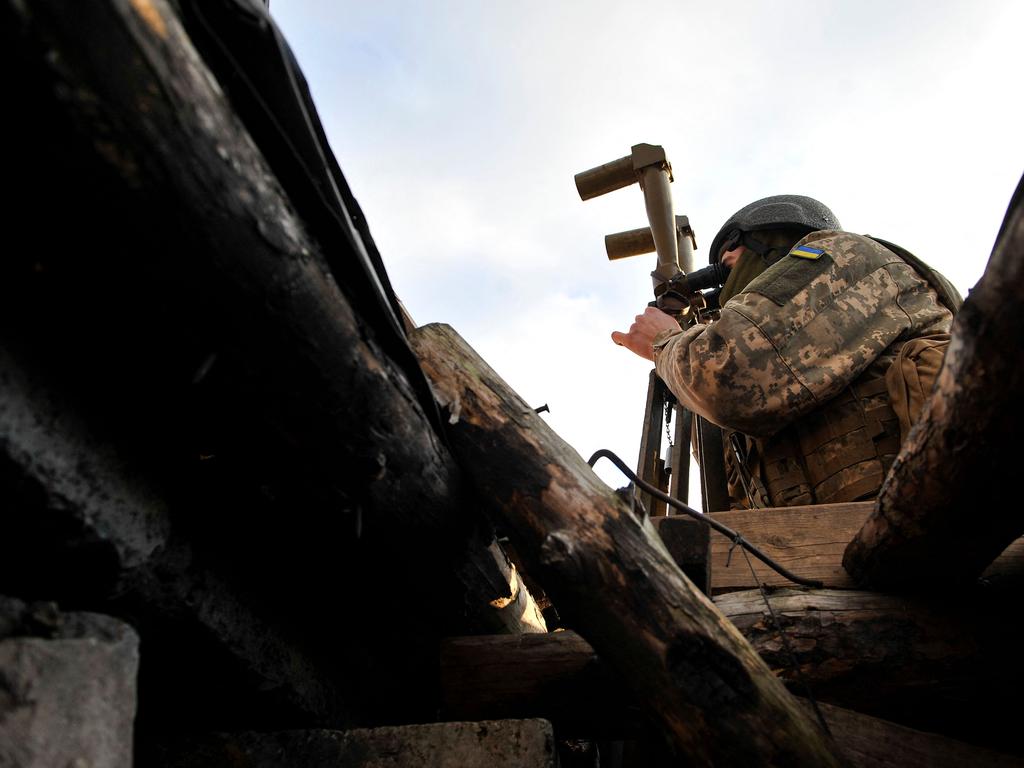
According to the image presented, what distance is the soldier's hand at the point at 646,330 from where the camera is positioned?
A: 328cm

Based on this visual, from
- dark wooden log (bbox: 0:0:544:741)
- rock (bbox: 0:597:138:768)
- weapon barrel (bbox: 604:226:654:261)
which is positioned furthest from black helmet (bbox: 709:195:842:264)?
rock (bbox: 0:597:138:768)

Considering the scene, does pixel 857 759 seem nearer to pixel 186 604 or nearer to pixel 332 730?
pixel 332 730

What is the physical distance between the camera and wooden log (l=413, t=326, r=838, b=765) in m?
1.07

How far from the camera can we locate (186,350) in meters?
0.84

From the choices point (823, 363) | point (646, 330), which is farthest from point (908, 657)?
point (646, 330)

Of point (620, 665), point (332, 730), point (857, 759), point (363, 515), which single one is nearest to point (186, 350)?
point (363, 515)

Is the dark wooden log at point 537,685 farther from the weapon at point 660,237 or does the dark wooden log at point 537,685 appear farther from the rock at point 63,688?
the weapon at point 660,237

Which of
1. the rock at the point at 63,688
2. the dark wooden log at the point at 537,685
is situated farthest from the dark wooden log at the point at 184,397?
the dark wooden log at the point at 537,685

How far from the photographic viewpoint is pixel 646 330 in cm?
331

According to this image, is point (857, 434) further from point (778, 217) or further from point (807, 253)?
point (778, 217)

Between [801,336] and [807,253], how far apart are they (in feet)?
1.54

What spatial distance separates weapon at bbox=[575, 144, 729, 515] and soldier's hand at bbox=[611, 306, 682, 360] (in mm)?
829

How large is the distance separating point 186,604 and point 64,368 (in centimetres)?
49

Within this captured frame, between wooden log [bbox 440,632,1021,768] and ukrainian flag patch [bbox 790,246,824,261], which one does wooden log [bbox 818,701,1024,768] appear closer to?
wooden log [bbox 440,632,1021,768]
